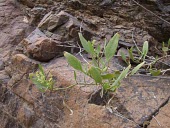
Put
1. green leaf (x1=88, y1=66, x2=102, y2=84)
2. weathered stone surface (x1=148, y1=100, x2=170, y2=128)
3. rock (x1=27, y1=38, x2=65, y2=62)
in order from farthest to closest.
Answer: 1. rock (x1=27, y1=38, x2=65, y2=62)
2. weathered stone surface (x1=148, y1=100, x2=170, y2=128)
3. green leaf (x1=88, y1=66, x2=102, y2=84)

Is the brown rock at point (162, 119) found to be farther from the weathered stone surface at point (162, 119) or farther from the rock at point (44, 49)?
the rock at point (44, 49)

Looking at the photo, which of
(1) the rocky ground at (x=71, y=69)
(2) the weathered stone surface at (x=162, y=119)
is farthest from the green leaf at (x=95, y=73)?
(2) the weathered stone surface at (x=162, y=119)

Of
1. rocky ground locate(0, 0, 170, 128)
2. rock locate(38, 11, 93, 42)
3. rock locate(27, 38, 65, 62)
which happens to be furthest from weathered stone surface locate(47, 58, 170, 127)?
rock locate(38, 11, 93, 42)

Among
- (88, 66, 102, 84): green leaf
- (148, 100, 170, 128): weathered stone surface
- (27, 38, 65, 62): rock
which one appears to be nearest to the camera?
(88, 66, 102, 84): green leaf

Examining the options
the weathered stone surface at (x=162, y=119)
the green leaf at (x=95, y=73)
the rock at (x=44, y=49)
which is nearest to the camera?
the green leaf at (x=95, y=73)

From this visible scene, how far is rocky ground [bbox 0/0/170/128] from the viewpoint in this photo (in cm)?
132

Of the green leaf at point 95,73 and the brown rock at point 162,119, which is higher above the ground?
the green leaf at point 95,73

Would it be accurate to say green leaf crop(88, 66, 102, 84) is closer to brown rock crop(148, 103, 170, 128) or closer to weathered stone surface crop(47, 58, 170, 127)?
weathered stone surface crop(47, 58, 170, 127)

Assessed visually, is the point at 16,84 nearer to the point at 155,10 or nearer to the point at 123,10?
the point at 123,10

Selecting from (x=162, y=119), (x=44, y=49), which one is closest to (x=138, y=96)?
(x=162, y=119)

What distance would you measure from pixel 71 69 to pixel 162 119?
558mm

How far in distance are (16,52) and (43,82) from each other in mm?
698

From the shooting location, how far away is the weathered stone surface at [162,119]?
122 cm

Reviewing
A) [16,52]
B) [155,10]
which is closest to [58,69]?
[16,52]
